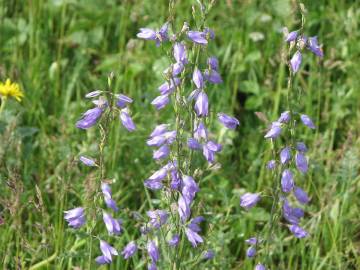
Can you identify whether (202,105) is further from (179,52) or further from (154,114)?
(154,114)

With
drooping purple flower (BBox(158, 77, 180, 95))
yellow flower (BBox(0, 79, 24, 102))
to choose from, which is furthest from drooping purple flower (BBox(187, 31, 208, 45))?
yellow flower (BBox(0, 79, 24, 102))

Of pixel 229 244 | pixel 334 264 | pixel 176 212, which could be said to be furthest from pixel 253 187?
pixel 176 212

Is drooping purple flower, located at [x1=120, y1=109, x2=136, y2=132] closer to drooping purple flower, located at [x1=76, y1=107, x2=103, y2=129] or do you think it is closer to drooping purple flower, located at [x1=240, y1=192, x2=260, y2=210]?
drooping purple flower, located at [x1=76, y1=107, x2=103, y2=129]

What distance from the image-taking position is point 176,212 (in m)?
2.20

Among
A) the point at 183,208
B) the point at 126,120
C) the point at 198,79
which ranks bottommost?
the point at 183,208

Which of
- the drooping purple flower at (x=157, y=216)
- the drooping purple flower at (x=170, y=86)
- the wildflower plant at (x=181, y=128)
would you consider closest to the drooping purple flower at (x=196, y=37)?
the wildflower plant at (x=181, y=128)

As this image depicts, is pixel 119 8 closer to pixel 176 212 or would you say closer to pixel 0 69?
pixel 0 69

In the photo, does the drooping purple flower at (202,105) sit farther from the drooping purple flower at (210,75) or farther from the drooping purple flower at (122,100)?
the drooping purple flower at (122,100)

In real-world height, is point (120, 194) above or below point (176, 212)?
below

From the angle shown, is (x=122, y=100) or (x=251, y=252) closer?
(x=122, y=100)

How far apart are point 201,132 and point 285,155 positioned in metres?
0.25

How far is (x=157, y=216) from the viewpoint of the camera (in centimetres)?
223

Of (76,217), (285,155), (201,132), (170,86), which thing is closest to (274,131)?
(285,155)

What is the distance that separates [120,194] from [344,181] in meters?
0.88
